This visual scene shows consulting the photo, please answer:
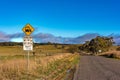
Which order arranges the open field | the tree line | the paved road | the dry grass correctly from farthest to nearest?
the tree line → the paved road → the open field → the dry grass

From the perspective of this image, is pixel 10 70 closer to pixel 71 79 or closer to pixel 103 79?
pixel 71 79

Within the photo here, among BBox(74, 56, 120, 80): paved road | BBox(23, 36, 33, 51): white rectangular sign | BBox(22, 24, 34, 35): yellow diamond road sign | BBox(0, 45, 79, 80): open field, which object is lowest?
BBox(74, 56, 120, 80): paved road

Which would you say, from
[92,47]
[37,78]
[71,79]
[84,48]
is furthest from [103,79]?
[84,48]

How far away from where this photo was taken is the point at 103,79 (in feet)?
58.2

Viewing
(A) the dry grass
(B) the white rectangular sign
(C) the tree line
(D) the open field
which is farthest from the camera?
(C) the tree line

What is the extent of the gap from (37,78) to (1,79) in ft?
9.91

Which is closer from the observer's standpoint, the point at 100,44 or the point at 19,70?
the point at 19,70

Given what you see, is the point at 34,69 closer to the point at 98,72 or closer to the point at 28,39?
the point at 28,39

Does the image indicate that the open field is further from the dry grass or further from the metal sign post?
the metal sign post

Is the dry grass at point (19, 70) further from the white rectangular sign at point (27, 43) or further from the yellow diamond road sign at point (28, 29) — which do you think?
the yellow diamond road sign at point (28, 29)

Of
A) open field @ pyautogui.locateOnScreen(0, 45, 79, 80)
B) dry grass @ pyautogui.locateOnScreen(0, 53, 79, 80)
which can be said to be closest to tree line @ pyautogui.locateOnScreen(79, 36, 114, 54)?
open field @ pyautogui.locateOnScreen(0, 45, 79, 80)

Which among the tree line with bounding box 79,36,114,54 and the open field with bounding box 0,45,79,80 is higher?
the tree line with bounding box 79,36,114,54

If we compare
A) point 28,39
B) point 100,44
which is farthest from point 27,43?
point 100,44

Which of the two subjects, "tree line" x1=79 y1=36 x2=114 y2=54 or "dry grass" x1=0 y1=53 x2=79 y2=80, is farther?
"tree line" x1=79 y1=36 x2=114 y2=54
